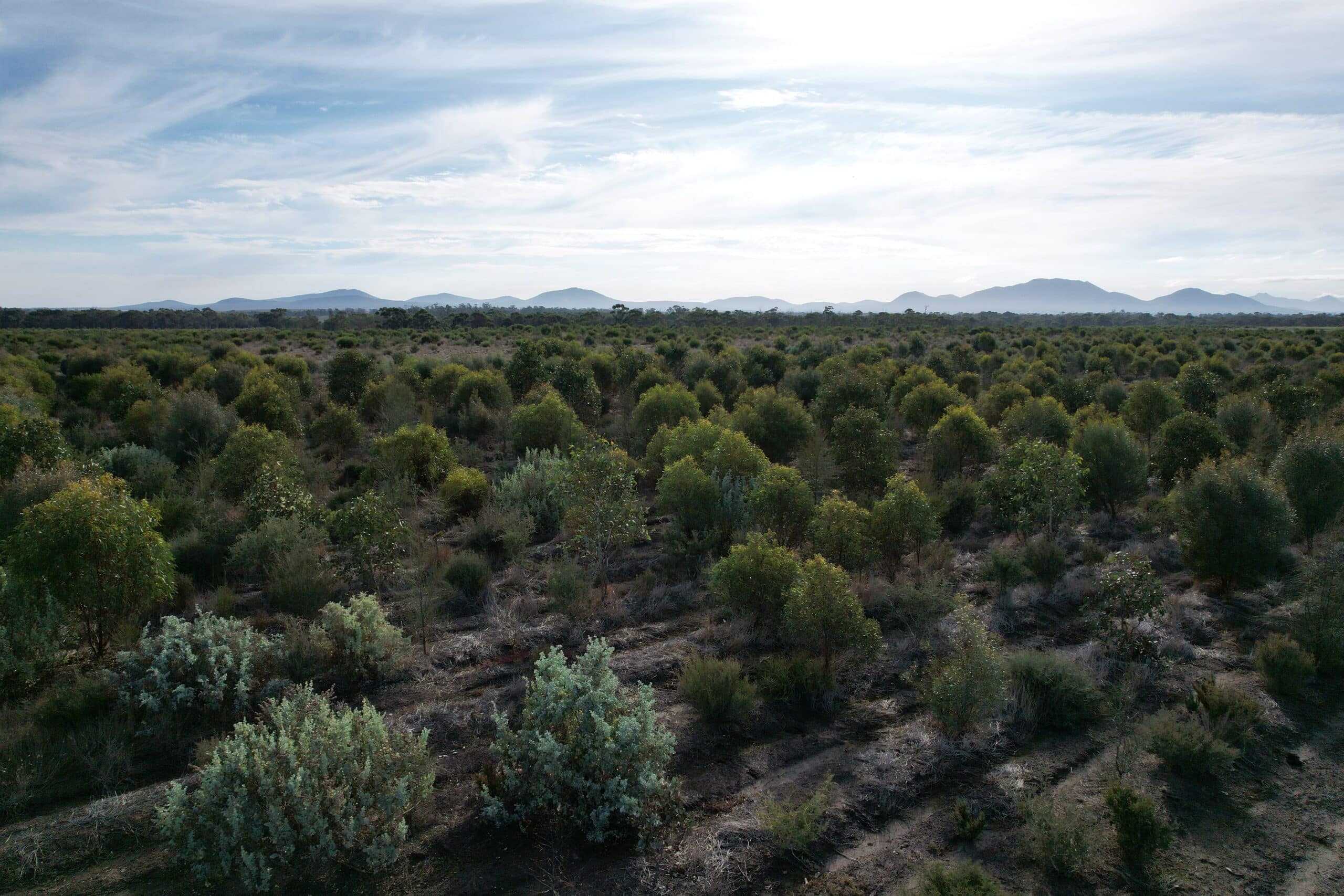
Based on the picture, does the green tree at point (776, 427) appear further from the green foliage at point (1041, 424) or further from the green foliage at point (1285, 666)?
the green foliage at point (1285, 666)

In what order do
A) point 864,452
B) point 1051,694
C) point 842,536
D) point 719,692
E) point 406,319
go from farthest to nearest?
1. point 406,319
2. point 864,452
3. point 842,536
4. point 1051,694
5. point 719,692

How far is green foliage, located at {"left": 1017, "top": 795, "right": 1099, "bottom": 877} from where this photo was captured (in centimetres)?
525

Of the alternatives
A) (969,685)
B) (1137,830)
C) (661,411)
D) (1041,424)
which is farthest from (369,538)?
(1041,424)

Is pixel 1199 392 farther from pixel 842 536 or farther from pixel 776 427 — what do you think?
pixel 842 536

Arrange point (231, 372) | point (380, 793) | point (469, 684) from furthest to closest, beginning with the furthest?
point (231, 372), point (469, 684), point (380, 793)

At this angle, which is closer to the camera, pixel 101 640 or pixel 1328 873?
pixel 1328 873

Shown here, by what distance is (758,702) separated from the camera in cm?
727

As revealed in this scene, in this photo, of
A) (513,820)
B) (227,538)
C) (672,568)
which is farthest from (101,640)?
(672,568)

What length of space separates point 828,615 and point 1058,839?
9.06 feet

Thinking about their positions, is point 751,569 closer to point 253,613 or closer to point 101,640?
point 253,613

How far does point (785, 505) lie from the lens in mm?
10555

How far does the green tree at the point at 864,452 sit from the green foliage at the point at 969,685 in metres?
6.78

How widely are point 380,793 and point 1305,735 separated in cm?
884

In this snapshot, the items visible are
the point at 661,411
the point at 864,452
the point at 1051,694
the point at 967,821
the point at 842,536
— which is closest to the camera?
the point at 967,821
